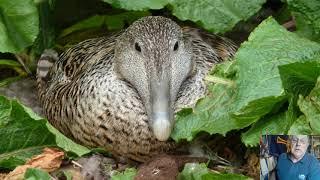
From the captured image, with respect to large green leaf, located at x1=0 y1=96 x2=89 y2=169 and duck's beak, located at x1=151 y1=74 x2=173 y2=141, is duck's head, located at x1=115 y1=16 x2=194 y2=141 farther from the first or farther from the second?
large green leaf, located at x1=0 y1=96 x2=89 y2=169

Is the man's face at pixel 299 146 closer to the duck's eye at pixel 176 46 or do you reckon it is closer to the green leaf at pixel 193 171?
the green leaf at pixel 193 171

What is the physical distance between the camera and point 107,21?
17.8 ft

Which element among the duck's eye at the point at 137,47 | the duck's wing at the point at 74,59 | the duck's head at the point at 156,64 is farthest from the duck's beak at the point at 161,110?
the duck's wing at the point at 74,59

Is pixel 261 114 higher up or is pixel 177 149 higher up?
pixel 261 114

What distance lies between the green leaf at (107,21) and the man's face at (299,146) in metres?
2.20

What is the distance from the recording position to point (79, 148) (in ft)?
13.5

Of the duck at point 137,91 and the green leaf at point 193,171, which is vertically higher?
the duck at point 137,91

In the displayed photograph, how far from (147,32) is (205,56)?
42 cm

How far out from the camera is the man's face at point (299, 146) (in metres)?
3.22

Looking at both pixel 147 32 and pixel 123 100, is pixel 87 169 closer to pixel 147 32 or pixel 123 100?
pixel 123 100

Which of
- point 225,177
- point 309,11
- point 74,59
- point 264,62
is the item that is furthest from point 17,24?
point 225,177

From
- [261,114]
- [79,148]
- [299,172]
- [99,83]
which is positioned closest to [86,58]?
[99,83]

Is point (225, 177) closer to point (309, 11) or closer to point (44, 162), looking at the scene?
point (44, 162)

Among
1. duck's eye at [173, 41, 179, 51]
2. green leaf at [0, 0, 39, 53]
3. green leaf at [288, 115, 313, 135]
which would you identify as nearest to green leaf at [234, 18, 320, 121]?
green leaf at [288, 115, 313, 135]
